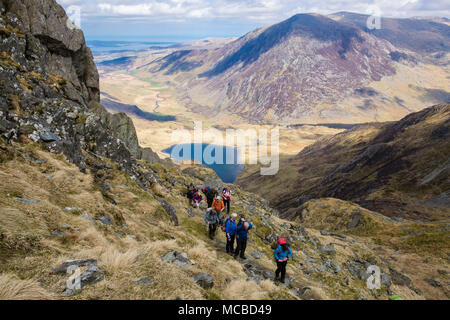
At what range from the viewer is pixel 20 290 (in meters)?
6.80

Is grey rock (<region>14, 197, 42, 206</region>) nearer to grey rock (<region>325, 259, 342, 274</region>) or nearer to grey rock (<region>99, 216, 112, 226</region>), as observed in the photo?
grey rock (<region>99, 216, 112, 226</region>)

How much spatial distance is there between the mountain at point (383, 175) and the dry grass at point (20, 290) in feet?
247

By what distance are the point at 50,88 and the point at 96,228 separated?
2092 centimetres

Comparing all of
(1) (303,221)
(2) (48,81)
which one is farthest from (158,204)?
(1) (303,221)

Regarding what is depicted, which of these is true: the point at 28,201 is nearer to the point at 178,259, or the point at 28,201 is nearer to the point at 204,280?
the point at 178,259

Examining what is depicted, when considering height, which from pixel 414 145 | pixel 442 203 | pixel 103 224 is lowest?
pixel 442 203

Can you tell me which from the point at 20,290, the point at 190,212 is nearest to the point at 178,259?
the point at 20,290

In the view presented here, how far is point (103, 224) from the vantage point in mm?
13281

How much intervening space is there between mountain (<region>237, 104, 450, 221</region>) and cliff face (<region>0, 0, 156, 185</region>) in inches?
2556

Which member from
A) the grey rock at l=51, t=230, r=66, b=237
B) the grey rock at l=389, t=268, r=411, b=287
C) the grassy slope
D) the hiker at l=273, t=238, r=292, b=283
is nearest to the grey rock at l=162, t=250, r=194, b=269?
the grassy slope

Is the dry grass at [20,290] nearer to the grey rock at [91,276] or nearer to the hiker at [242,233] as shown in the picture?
the grey rock at [91,276]

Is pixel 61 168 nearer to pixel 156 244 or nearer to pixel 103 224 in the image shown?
pixel 103 224
